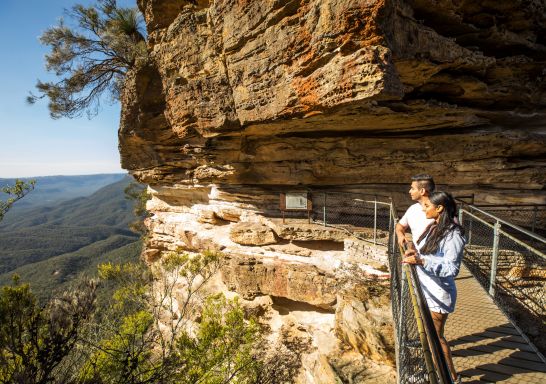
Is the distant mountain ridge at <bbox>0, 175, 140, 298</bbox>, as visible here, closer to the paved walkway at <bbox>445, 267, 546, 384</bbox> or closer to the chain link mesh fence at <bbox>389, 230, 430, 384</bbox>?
the paved walkway at <bbox>445, 267, 546, 384</bbox>

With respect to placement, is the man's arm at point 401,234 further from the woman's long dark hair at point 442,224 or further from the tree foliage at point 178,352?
the tree foliage at point 178,352

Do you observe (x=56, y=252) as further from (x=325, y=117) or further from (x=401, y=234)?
(x=401, y=234)

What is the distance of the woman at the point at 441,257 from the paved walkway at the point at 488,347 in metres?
0.64

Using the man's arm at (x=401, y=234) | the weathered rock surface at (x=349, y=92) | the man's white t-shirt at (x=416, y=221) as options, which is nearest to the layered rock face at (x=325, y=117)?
the weathered rock surface at (x=349, y=92)

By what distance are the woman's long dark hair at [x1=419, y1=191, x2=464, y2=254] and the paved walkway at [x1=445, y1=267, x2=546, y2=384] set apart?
63.0 inches

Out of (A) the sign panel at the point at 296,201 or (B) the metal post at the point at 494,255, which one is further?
(A) the sign panel at the point at 296,201

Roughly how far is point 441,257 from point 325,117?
467 cm

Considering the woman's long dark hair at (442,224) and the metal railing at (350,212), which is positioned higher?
Answer: the woman's long dark hair at (442,224)

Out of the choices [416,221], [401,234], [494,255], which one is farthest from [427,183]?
[494,255]

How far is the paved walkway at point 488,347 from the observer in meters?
3.17

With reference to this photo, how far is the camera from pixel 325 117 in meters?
6.82

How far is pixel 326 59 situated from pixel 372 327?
19.4 ft

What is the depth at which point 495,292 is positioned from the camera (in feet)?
14.9

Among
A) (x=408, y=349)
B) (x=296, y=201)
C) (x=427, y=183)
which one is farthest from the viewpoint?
(x=296, y=201)
